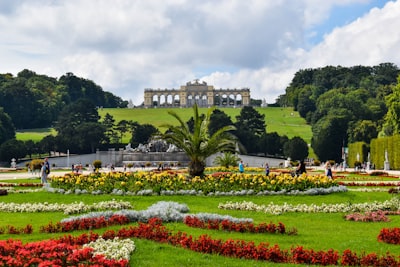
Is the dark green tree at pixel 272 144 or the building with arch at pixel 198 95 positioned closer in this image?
the dark green tree at pixel 272 144

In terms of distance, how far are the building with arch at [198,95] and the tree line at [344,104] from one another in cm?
1077

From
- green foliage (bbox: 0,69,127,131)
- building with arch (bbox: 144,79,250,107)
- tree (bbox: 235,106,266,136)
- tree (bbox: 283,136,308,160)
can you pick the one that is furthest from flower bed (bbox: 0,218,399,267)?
building with arch (bbox: 144,79,250,107)

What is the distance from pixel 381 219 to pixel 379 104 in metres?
67.2

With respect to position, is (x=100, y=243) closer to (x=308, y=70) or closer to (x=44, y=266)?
(x=44, y=266)

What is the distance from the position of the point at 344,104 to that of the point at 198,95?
6538 cm

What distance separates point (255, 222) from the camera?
36.9 ft

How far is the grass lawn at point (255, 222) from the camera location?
7.69 meters

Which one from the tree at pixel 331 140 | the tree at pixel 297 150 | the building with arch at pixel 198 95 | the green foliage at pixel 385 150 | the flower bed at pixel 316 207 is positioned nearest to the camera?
the flower bed at pixel 316 207

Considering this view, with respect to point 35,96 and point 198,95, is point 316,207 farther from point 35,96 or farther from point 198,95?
point 198,95

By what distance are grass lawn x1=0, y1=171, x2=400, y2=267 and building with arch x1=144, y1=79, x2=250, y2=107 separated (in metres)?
116

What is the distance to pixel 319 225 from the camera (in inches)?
437

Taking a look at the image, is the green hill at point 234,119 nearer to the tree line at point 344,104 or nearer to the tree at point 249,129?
the tree line at point 344,104

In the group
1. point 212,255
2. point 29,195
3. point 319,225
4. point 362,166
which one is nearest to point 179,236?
point 212,255

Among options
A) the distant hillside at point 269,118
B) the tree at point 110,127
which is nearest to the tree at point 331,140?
the distant hillside at point 269,118
